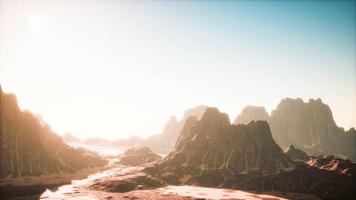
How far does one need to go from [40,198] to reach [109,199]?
151 feet

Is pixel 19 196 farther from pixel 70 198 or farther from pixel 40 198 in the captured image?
pixel 70 198

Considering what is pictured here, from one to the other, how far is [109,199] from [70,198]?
26.7 meters

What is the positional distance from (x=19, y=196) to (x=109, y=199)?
195ft

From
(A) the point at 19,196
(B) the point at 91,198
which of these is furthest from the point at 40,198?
(B) the point at 91,198

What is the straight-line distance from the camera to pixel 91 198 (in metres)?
200

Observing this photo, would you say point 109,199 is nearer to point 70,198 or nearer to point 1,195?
point 70,198

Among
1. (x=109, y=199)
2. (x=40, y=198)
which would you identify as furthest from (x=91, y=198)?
(x=40, y=198)

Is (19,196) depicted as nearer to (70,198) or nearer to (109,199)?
(70,198)

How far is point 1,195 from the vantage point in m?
190

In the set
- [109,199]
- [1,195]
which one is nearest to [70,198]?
[109,199]

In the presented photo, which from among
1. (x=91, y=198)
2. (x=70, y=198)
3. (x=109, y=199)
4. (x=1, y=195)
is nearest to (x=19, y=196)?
(x=1, y=195)

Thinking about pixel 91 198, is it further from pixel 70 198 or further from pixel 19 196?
pixel 19 196

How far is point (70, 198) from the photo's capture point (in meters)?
198

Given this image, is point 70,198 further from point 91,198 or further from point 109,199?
point 109,199
